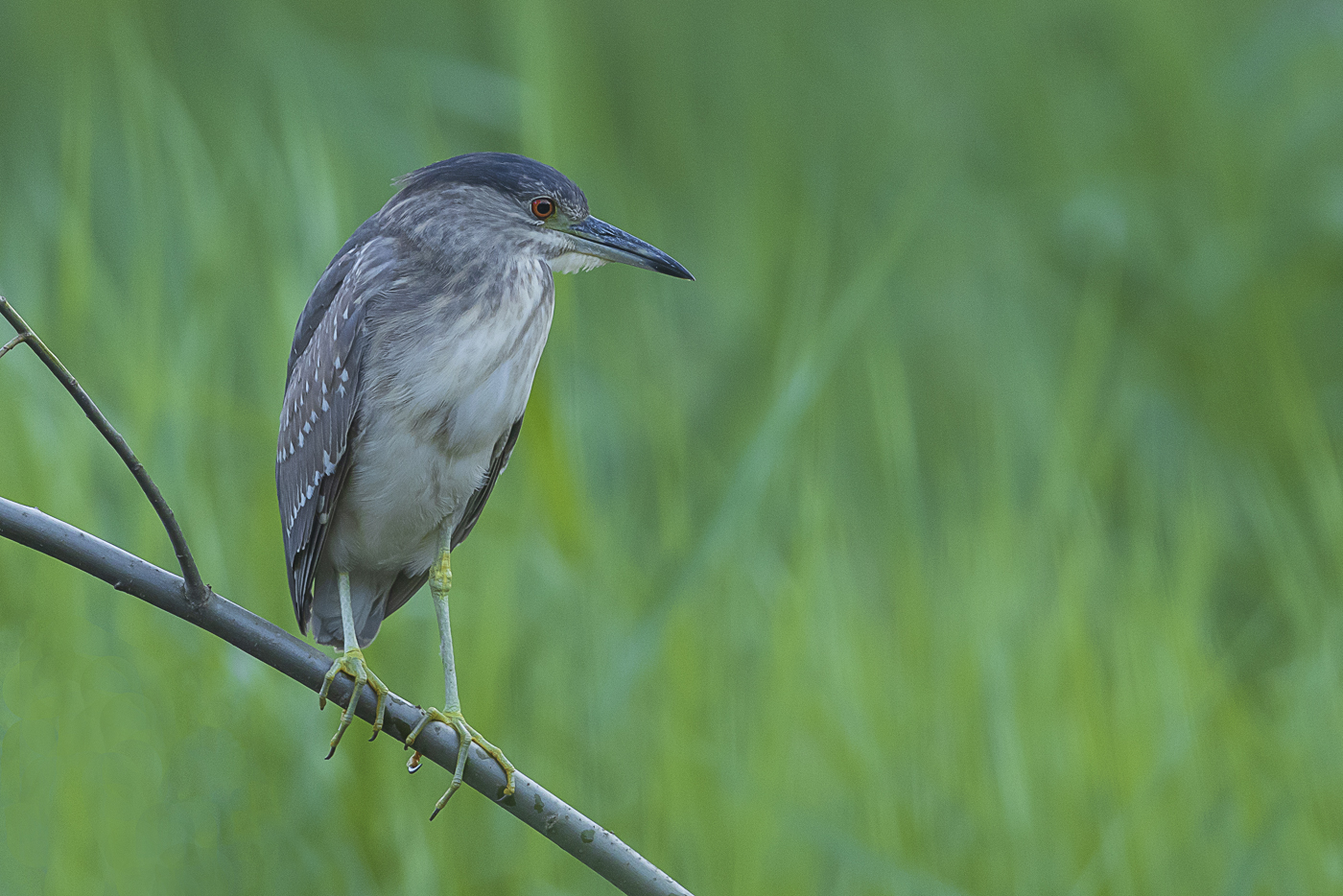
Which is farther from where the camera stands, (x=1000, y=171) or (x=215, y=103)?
(x=1000, y=171)

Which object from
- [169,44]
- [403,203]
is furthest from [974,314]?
[403,203]

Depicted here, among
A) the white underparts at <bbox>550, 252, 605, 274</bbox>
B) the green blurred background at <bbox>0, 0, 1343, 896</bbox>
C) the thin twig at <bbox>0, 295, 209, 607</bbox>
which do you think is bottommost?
the green blurred background at <bbox>0, 0, 1343, 896</bbox>

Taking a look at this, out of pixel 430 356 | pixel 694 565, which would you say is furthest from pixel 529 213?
pixel 694 565

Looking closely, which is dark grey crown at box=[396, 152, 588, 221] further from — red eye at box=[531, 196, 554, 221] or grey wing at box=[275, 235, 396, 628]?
grey wing at box=[275, 235, 396, 628]

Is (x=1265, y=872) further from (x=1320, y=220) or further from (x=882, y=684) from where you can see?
(x=1320, y=220)

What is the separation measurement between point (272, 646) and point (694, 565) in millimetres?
1278

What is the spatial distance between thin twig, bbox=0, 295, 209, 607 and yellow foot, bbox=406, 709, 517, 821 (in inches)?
13.5

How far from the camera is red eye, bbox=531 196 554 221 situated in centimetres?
196

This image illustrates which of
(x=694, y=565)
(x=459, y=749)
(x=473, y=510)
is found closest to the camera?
(x=459, y=749)

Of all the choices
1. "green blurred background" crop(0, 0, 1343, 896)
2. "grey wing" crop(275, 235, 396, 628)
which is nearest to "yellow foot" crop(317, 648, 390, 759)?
"grey wing" crop(275, 235, 396, 628)

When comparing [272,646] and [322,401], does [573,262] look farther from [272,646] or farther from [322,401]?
[272,646]

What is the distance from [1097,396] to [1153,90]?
134cm

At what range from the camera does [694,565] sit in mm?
2668

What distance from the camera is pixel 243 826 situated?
262cm
